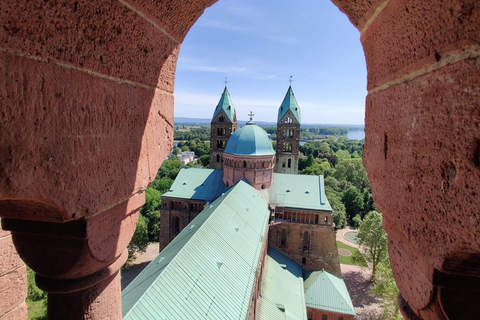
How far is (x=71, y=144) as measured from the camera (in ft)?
6.21

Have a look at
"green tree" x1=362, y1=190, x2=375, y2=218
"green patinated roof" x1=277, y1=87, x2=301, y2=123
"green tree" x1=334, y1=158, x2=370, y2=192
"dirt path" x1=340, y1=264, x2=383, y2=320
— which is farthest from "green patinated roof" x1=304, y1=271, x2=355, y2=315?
"green tree" x1=334, y1=158, x2=370, y2=192

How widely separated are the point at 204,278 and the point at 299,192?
52.9 ft

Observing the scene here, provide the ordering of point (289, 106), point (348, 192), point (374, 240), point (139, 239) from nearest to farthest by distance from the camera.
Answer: point (374, 240) < point (139, 239) < point (289, 106) < point (348, 192)

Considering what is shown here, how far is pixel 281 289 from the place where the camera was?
1691 centimetres

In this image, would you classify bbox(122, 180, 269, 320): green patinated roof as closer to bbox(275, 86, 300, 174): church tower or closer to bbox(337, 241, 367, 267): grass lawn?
bbox(337, 241, 367, 267): grass lawn

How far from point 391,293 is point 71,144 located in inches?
786

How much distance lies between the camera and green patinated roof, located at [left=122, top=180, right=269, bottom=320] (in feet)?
26.3

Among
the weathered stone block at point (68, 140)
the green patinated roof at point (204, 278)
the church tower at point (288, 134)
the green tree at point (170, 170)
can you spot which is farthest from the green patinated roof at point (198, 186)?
the green tree at point (170, 170)

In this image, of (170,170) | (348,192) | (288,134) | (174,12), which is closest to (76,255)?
(174,12)

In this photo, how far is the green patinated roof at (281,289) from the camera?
47.1ft

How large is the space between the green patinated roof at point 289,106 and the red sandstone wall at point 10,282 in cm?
3136

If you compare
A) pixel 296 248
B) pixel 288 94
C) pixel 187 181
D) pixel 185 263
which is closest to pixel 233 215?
pixel 185 263

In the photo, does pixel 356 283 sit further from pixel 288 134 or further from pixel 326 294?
pixel 288 134

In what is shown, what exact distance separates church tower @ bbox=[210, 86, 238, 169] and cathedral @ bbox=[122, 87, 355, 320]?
12cm
